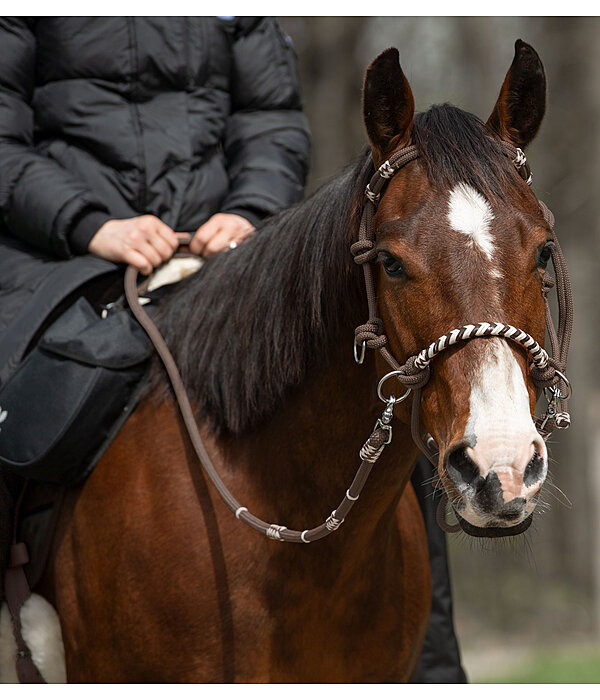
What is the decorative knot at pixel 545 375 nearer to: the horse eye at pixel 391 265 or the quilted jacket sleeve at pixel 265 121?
the horse eye at pixel 391 265

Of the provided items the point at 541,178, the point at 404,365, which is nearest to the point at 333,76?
the point at 541,178

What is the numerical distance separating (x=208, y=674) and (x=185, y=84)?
2.13 m

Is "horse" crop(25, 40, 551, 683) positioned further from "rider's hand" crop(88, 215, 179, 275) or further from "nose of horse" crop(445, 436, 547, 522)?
"rider's hand" crop(88, 215, 179, 275)

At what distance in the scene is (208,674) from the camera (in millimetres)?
2443

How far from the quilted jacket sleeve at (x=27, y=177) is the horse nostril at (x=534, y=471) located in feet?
6.01

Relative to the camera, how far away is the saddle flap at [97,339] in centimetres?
262

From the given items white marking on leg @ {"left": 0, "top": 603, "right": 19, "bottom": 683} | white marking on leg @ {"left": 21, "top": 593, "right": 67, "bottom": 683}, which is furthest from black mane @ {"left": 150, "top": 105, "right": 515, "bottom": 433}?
white marking on leg @ {"left": 0, "top": 603, "right": 19, "bottom": 683}

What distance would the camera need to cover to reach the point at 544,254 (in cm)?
207

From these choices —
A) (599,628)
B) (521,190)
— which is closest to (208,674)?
(521,190)

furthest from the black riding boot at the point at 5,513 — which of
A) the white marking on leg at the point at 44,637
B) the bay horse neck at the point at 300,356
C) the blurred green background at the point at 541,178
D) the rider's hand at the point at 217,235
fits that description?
the blurred green background at the point at 541,178

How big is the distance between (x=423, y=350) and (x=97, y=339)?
111 cm

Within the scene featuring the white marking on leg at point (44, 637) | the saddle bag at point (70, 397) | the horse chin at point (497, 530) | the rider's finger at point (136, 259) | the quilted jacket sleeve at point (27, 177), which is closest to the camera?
the horse chin at point (497, 530)

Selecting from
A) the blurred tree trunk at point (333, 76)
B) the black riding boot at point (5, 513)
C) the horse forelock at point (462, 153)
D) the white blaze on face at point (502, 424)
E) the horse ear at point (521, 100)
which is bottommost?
the black riding boot at point (5, 513)

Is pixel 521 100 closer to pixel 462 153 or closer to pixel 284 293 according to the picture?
pixel 462 153
